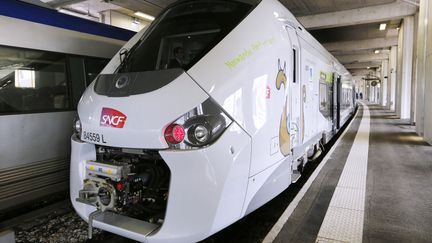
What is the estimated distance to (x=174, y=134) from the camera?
7.57 feet

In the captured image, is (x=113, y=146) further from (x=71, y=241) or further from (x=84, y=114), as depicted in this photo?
(x=71, y=241)

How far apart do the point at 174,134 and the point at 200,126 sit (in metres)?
0.20

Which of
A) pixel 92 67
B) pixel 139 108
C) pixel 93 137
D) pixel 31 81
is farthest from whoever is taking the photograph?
pixel 92 67

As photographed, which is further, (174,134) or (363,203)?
(363,203)

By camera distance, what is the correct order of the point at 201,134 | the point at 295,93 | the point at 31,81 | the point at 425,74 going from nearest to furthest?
the point at 201,134 < the point at 295,93 < the point at 31,81 < the point at 425,74

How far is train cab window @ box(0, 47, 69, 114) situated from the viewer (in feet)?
12.4

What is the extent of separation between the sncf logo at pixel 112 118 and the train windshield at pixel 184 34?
0.59m

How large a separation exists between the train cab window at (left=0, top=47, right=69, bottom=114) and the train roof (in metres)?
0.41

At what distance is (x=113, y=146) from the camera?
254 centimetres

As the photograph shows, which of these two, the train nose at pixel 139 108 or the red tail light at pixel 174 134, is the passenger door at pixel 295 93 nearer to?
the train nose at pixel 139 108

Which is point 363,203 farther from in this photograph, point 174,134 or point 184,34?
point 184,34

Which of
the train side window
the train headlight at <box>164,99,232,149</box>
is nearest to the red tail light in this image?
the train headlight at <box>164,99,232,149</box>

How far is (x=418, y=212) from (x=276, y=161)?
1917mm

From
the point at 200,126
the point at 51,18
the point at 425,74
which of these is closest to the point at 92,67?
the point at 51,18
